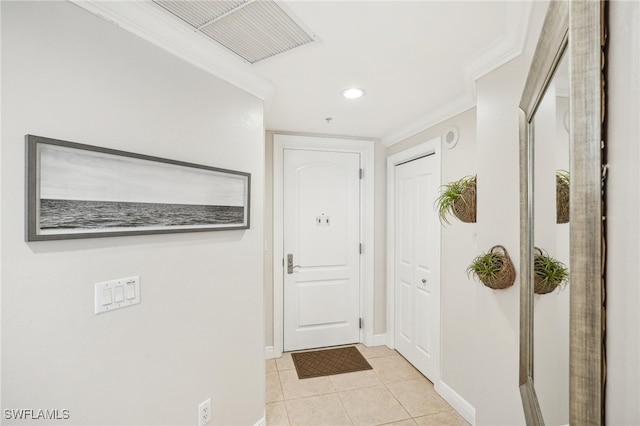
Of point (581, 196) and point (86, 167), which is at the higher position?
point (86, 167)

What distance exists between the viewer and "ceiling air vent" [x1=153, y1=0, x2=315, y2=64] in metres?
1.25

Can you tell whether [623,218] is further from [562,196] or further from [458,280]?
[458,280]

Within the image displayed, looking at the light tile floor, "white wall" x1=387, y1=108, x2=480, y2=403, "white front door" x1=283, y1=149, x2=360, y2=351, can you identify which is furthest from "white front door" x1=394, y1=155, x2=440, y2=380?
"white front door" x1=283, y1=149, x2=360, y2=351

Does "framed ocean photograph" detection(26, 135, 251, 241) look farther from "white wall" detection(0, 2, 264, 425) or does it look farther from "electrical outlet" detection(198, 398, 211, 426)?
"electrical outlet" detection(198, 398, 211, 426)

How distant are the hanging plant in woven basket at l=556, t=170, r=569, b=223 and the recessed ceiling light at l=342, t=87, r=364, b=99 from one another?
4.99 ft

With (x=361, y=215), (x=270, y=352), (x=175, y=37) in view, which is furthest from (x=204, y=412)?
(x=361, y=215)

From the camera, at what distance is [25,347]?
3.15ft

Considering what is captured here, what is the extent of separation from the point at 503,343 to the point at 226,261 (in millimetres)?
1488

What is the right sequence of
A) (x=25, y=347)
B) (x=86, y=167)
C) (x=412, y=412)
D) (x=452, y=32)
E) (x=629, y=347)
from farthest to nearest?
(x=412, y=412)
(x=452, y=32)
(x=86, y=167)
(x=25, y=347)
(x=629, y=347)

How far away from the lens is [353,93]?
2.11 metres

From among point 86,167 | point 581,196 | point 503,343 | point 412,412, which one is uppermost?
point 86,167

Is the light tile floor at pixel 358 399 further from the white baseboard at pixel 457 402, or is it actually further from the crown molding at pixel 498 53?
the crown molding at pixel 498 53

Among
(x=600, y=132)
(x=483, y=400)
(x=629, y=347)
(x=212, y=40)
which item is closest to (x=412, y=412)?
(x=483, y=400)

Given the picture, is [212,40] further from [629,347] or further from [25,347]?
[629,347]
